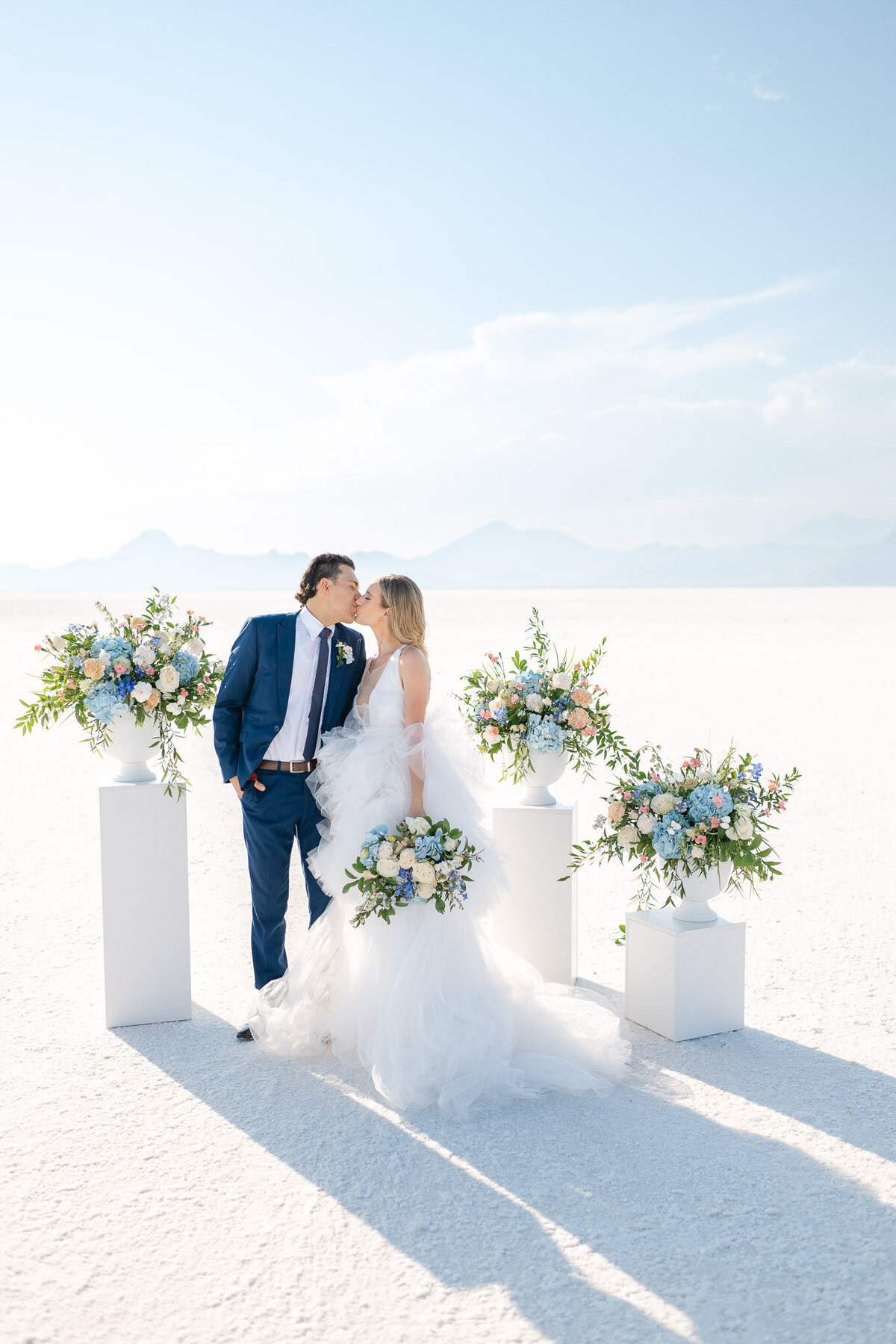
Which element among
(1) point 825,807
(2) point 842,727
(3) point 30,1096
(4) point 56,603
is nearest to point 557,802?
(3) point 30,1096

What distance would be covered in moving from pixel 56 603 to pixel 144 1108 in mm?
58020

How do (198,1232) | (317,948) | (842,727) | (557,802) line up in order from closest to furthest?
(198,1232) → (317,948) → (557,802) → (842,727)

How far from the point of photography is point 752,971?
4664 mm

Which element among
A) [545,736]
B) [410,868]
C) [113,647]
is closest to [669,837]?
[545,736]

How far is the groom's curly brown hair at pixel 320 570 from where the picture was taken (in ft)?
13.3

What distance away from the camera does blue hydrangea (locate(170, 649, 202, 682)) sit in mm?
4180

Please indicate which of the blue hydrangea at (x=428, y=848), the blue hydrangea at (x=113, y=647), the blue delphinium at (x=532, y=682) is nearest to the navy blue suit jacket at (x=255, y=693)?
the blue hydrangea at (x=113, y=647)

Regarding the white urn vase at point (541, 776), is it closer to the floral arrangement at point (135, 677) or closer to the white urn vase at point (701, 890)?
the white urn vase at point (701, 890)

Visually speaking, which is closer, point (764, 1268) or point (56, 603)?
point (764, 1268)

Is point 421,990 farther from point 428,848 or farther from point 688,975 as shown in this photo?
point 688,975

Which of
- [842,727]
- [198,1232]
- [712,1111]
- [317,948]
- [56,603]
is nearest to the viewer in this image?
[198,1232]

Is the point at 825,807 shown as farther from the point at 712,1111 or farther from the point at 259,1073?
the point at 259,1073

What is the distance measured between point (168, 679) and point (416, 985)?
1535 millimetres

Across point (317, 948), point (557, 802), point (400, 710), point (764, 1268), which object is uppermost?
point (400, 710)
